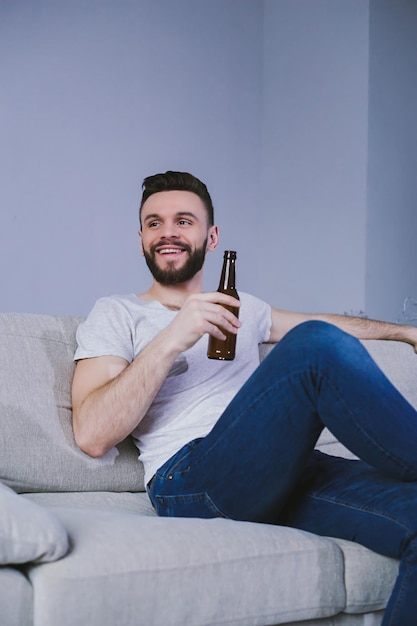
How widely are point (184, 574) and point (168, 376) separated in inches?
26.2

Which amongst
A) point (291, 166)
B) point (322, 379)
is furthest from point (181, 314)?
point (291, 166)

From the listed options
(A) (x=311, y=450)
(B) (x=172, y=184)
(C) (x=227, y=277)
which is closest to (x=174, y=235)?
(B) (x=172, y=184)

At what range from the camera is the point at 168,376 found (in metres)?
1.94

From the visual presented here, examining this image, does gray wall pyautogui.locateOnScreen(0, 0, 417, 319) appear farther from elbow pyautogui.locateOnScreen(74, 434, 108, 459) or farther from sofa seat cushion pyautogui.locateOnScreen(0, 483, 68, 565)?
sofa seat cushion pyautogui.locateOnScreen(0, 483, 68, 565)

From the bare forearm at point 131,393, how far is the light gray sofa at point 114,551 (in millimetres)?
153

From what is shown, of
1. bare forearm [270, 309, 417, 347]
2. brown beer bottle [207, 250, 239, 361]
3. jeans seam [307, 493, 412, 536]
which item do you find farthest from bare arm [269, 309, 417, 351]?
jeans seam [307, 493, 412, 536]

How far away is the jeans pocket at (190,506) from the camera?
1606 mm

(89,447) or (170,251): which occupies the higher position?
(170,251)

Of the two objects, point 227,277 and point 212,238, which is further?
point 212,238

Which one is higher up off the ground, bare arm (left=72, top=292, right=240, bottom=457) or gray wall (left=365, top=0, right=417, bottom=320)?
gray wall (left=365, top=0, right=417, bottom=320)

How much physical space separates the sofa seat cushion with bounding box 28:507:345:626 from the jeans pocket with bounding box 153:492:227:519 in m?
0.08

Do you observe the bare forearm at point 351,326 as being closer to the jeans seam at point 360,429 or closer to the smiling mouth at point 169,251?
the smiling mouth at point 169,251

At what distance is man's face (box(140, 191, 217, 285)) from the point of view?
2139 mm

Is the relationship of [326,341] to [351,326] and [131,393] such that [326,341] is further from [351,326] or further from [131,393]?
[351,326]
